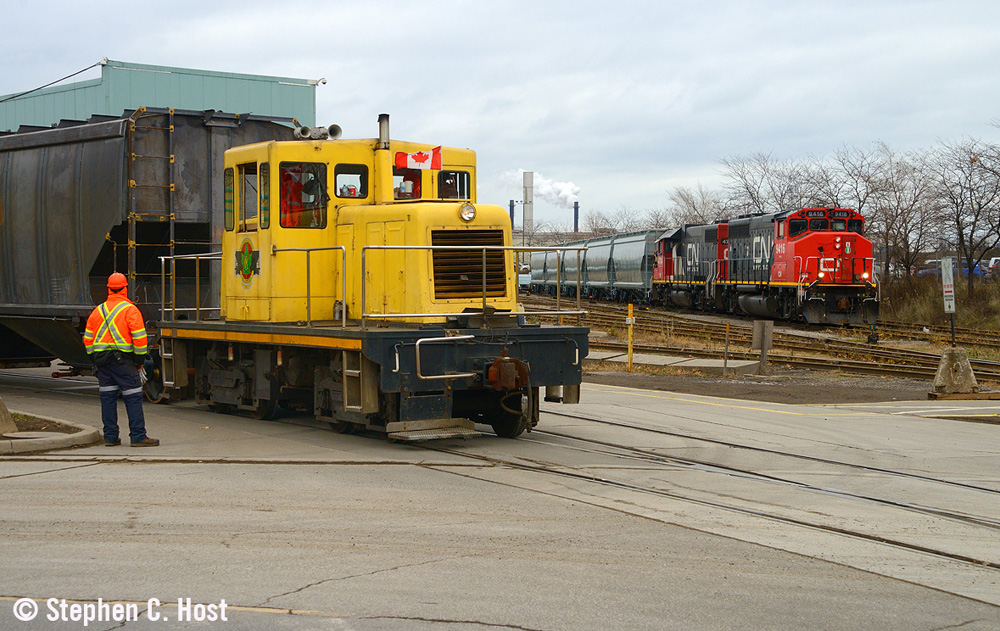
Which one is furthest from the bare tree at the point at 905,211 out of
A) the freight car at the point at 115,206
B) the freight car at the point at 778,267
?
the freight car at the point at 115,206

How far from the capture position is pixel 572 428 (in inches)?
464

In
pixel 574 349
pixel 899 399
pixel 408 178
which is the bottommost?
pixel 899 399

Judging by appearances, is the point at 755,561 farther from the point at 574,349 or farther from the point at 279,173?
the point at 279,173

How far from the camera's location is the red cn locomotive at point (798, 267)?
31.2 meters

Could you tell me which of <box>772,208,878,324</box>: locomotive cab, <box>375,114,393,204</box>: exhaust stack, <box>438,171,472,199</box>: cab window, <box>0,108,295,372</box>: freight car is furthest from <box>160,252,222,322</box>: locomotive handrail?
<box>772,208,878,324</box>: locomotive cab

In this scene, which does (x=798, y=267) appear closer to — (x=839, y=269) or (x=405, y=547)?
(x=839, y=269)

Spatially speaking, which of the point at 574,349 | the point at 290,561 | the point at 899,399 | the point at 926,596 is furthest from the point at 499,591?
the point at 899,399

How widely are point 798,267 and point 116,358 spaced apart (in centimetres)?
2512

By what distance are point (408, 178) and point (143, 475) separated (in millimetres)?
4541

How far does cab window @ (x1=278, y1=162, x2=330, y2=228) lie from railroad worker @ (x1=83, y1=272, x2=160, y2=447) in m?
2.05

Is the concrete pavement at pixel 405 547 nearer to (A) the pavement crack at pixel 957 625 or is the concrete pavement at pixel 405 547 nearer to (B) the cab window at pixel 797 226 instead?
(A) the pavement crack at pixel 957 625

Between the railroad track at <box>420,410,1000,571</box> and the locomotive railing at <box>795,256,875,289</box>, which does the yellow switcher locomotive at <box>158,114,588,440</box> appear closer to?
the railroad track at <box>420,410,1000,571</box>

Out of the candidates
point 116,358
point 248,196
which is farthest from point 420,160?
point 116,358

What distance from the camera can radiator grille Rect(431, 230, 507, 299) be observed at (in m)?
10.4
